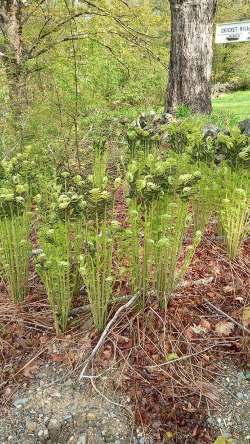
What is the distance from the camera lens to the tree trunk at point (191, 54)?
5055 mm

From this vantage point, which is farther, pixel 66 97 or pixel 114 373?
pixel 66 97

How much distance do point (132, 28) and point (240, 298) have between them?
3.85m

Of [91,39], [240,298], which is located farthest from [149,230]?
[91,39]

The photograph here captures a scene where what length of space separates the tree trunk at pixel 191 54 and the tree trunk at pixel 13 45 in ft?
6.37

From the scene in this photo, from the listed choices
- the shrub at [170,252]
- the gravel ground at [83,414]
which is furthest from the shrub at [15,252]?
the shrub at [170,252]

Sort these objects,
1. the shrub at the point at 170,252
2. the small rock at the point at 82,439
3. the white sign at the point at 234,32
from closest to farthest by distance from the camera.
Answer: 1. the small rock at the point at 82,439
2. the shrub at the point at 170,252
3. the white sign at the point at 234,32

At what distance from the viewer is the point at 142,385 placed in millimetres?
1809

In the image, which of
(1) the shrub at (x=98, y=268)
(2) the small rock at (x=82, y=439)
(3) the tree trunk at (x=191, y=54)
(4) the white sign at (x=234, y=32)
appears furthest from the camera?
(4) the white sign at (x=234, y=32)

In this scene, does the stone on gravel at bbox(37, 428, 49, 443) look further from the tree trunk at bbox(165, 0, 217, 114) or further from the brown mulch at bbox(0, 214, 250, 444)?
the tree trunk at bbox(165, 0, 217, 114)

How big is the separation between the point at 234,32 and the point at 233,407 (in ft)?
21.0

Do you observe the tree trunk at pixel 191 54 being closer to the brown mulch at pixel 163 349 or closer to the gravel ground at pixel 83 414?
the brown mulch at pixel 163 349

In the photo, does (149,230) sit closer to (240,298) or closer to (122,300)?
(122,300)

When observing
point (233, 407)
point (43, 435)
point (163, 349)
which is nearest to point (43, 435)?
point (43, 435)

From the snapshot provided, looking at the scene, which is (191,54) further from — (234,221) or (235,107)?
(235,107)
